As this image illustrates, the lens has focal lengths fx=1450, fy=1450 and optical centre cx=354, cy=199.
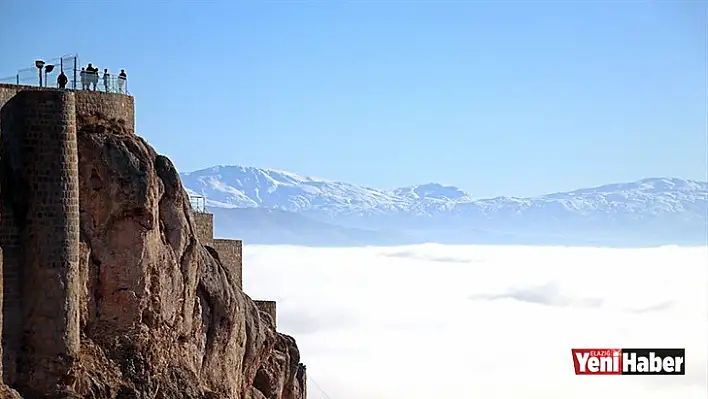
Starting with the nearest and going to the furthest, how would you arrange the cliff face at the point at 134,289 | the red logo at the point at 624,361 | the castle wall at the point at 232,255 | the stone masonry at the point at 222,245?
the cliff face at the point at 134,289, the stone masonry at the point at 222,245, the castle wall at the point at 232,255, the red logo at the point at 624,361

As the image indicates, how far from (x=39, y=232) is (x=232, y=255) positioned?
947 inches

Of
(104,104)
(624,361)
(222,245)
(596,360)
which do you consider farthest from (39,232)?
(596,360)

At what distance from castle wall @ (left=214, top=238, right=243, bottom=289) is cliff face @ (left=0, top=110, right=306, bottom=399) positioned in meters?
9.21

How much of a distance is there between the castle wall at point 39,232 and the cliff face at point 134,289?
2.29ft

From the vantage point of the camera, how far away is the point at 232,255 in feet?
265

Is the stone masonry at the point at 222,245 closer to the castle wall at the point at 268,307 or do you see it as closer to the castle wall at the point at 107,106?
the castle wall at the point at 268,307

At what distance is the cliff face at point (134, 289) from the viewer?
60531 millimetres

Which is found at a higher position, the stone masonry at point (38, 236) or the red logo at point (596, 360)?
the stone masonry at point (38, 236)

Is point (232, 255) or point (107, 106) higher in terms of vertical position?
Result: point (107, 106)

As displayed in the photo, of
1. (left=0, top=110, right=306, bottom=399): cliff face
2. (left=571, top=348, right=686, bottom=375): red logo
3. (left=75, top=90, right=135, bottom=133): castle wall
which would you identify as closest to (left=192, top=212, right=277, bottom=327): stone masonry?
(left=0, top=110, right=306, bottom=399): cliff face

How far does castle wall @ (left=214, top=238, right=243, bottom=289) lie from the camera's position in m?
79.4

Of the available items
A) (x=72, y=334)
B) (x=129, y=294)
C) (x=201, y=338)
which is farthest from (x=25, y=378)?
(x=201, y=338)

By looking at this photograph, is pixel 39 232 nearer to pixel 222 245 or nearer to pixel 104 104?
pixel 104 104

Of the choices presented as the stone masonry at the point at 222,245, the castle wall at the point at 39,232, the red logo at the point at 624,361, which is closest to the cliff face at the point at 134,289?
the castle wall at the point at 39,232
